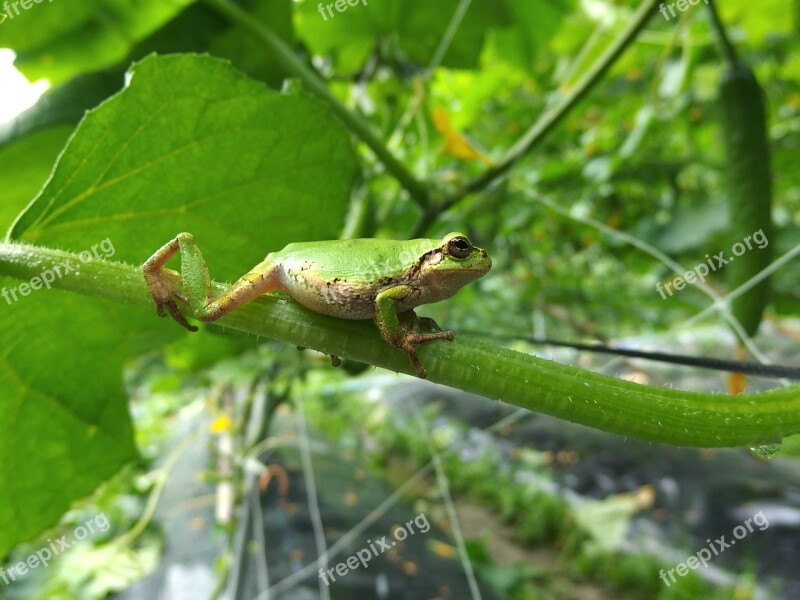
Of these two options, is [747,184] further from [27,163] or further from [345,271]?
[27,163]

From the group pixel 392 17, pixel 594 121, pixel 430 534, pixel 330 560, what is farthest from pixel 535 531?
pixel 392 17

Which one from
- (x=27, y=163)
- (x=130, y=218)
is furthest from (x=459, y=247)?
(x=27, y=163)

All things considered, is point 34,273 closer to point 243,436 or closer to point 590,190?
point 243,436

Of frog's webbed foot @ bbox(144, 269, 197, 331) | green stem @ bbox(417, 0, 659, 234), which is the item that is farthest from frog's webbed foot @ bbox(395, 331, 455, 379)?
green stem @ bbox(417, 0, 659, 234)

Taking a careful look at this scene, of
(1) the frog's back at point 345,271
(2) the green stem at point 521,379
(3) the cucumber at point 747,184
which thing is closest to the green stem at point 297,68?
(1) the frog's back at point 345,271

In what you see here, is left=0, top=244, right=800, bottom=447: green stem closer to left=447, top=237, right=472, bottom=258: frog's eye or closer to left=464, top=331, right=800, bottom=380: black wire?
left=464, top=331, right=800, bottom=380: black wire

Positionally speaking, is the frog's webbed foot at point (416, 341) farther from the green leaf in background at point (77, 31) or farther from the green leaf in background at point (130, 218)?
the green leaf in background at point (77, 31)
